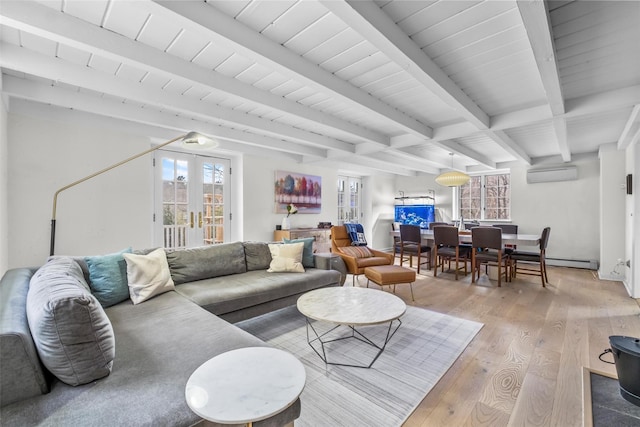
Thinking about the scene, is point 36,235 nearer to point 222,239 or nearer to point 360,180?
point 222,239

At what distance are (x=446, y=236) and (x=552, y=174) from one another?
3.34m

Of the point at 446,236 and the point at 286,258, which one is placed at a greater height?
the point at 446,236

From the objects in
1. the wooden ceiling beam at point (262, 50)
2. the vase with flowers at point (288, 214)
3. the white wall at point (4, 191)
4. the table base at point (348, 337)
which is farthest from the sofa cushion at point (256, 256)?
the white wall at point (4, 191)

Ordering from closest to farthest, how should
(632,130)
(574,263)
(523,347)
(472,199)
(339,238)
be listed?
(523,347)
(632,130)
(339,238)
(574,263)
(472,199)

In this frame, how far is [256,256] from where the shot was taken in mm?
3371

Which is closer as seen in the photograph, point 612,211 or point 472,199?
point 612,211

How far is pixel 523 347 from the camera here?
7.92 feet

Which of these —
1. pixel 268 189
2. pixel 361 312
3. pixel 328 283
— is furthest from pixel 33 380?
pixel 268 189

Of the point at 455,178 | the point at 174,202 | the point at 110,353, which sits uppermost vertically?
the point at 455,178

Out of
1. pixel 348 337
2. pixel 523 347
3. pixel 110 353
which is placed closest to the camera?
pixel 110 353

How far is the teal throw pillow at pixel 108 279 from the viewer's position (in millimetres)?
→ 2141

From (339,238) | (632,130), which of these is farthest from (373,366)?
(632,130)

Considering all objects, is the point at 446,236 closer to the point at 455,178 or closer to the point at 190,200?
the point at 455,178

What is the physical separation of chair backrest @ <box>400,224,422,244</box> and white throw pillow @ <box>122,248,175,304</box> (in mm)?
4181
